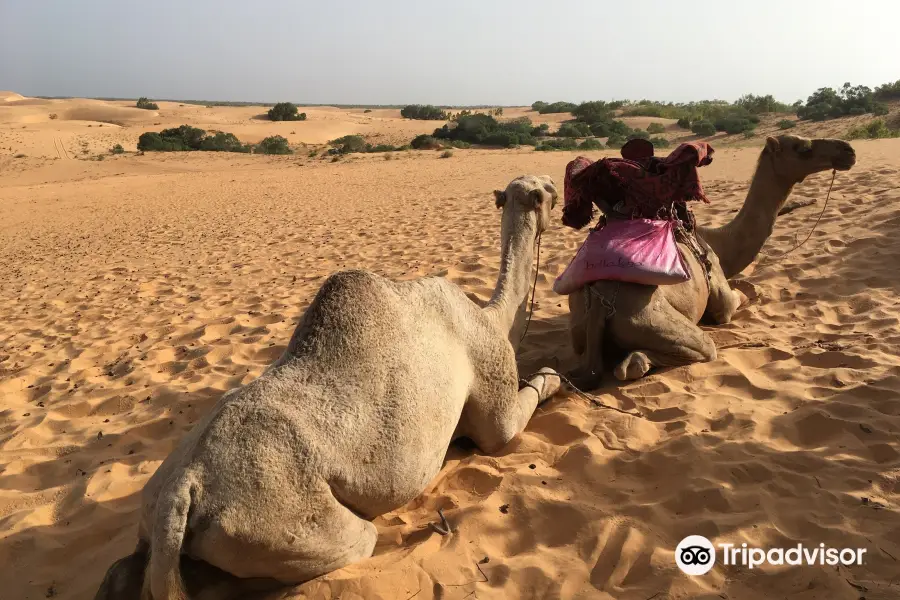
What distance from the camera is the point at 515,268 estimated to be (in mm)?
3676

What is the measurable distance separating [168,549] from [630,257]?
117 inches

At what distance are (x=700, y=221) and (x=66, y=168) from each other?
25.4 meters

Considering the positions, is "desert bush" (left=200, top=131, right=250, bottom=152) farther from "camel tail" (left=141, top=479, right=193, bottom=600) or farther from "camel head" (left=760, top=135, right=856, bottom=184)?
"camel tail" (left=141, top=479, right=193, bottom=600)

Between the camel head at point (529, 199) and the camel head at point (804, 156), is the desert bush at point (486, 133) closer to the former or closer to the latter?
the camel head at point (804, 156)

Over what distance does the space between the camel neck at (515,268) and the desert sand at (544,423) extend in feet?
2.11

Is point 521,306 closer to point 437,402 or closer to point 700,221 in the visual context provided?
point 437,402

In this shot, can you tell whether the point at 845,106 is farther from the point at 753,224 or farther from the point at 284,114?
the point at 284,114

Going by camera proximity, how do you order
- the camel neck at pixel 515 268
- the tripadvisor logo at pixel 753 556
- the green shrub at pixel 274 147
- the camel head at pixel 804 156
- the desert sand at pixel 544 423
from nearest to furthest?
the tripadvisor logo at pixel 753 556
the desert sand at pixel 544 423
the camel neck at pixel 515 268
the camel head at pixel 804 156
the green shrub at pixel 274 147

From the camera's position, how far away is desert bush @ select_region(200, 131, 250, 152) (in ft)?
105

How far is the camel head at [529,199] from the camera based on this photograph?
3.69 metres

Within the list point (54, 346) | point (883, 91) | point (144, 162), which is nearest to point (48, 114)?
point (144, 162)

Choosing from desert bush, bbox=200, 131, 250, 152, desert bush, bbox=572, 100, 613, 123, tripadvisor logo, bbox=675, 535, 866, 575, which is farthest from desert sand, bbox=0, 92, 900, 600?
desert bush, bbox=572, 100, 613, 123

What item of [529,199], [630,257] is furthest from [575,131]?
[529,199]

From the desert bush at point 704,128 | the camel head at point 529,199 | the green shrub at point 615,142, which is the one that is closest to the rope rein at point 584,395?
the camel head at point 529,199
